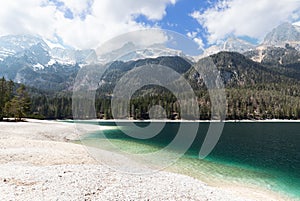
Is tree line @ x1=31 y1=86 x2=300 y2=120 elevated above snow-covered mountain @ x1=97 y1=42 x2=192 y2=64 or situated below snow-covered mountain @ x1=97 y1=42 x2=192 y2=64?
above

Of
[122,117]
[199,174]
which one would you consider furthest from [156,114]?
[199,174]

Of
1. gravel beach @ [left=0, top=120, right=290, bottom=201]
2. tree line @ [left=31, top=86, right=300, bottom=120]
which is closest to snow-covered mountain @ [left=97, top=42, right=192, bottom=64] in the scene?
gravel beach @ [left=0, top=120, right=290, bottom=201]

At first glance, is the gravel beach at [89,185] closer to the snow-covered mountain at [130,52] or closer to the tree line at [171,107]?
the snow-covered mountain at [130,52]

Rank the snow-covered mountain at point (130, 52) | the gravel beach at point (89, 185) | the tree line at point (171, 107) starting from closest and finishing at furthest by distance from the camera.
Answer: the gravel beach at point (89, 185)
the snow-covered mountain at point (130, 52)
the tree line at point (171, 107)

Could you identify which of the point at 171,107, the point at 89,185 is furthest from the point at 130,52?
the point at 171,107

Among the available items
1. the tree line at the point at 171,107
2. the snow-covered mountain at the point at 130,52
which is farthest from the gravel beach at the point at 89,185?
the tree line at the point at 171,107

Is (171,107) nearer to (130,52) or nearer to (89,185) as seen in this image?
(130,52)

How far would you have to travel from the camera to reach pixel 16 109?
7231cm

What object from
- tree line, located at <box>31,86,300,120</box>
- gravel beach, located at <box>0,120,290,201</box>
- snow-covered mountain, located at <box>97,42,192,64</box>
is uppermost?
tree line, located at <box>31,86,300,120</box>

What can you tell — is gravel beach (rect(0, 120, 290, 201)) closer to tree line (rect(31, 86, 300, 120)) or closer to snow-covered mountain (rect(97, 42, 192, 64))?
snow-covered mountain (rect(97, 42, 192, 64))

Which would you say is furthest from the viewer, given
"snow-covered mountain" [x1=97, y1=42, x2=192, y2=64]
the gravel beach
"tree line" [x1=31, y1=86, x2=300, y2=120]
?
"tree line" [x1=31, y1=86, x2=300, y2=120]

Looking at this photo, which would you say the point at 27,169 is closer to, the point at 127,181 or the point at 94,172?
the point at 94,172

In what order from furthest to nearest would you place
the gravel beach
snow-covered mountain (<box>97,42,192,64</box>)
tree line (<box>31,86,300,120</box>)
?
tree line (<box>31,86,300,120</box>) → snow-covered mountain (<box>97,42,192,64</box>) → the gravel beach

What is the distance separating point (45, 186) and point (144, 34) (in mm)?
11411
